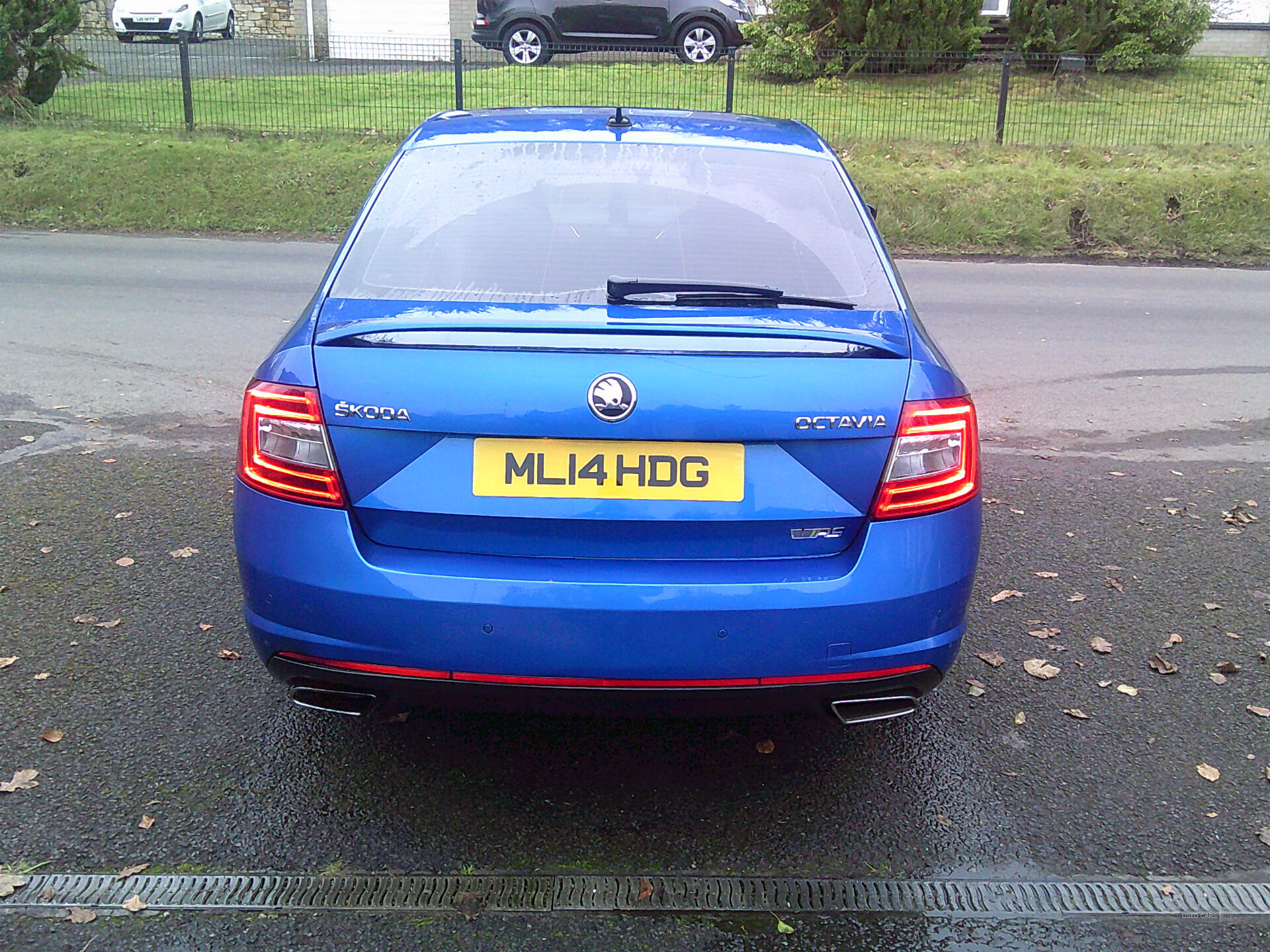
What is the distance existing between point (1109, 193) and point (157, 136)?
12.5m

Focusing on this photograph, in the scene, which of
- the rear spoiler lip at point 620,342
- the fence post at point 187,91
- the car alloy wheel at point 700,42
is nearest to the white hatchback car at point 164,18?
the fence post at point 187,91

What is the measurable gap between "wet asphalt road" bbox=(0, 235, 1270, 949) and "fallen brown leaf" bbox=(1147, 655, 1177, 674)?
3 cm

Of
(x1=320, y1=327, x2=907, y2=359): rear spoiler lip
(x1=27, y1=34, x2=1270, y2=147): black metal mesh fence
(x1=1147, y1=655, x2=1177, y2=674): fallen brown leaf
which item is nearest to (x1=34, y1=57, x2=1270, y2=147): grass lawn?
(x1=27, y1=34, x2=1270, y2=147): black metal mesh fence

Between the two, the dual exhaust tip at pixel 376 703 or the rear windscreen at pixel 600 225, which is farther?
the rear windscreen at pixel 600 225

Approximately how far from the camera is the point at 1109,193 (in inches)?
564

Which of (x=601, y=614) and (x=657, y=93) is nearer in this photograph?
(x=601, y=614)

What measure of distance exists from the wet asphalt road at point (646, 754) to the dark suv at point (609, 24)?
1611cm

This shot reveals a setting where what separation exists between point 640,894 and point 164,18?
25.8m

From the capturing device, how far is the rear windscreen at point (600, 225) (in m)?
3.05

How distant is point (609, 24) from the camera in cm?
2055

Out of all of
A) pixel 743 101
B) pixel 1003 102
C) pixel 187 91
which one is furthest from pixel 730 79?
pixel 187 91

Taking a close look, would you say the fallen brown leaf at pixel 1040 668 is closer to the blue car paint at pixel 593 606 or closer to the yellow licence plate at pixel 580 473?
the blue car paint at pixel 593 606

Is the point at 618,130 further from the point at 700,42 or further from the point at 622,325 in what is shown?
the point at 700,42

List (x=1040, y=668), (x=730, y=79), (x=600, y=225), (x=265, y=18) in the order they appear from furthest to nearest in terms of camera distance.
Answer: (x=265, y=18) < (x=730, y=79) < (x=1040, y=668) < (x=600, y=225)
